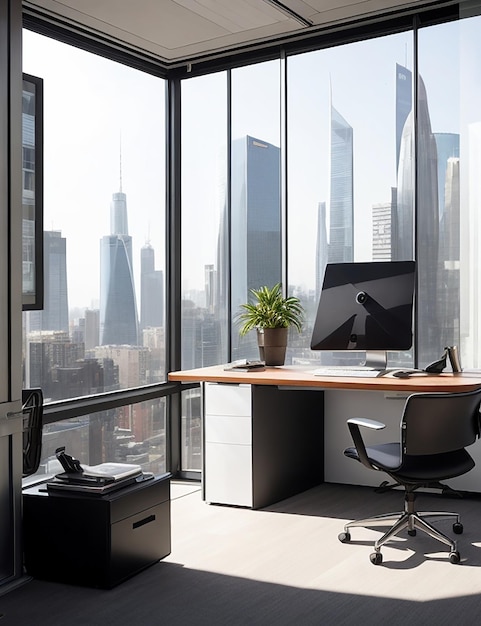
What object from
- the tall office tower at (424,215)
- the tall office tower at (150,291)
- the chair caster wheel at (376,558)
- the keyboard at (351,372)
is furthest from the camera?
the tall office tower at (150,291)

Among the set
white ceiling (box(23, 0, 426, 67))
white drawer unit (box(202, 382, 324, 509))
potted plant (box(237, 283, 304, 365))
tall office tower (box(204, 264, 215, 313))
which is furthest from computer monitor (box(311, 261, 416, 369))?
white ceiling (box(23, 0, 426, 67))

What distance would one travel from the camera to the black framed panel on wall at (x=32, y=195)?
3.88 metres

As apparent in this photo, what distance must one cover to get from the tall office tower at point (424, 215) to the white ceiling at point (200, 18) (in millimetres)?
748

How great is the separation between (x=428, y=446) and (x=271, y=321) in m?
1.68

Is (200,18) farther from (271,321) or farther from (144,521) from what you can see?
(144,521)

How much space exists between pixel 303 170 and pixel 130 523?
2834mm

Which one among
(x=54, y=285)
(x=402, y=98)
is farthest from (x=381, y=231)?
(x=54, y=285)

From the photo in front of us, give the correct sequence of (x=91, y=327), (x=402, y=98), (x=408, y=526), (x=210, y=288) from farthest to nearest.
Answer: (x=210, y=288) → (x=402, y=98) → (x=91, y=327) → (x=408, y=526)

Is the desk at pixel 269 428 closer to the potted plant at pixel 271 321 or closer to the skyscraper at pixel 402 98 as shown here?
the potted plant at pixel 271 321

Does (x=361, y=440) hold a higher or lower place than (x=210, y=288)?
lower

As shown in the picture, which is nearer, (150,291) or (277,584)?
(277,584)

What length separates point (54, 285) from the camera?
4711mm

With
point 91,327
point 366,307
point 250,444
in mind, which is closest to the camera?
point 250,444

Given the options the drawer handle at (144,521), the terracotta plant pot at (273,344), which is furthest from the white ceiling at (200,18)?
the drawer handle at (144,521)
